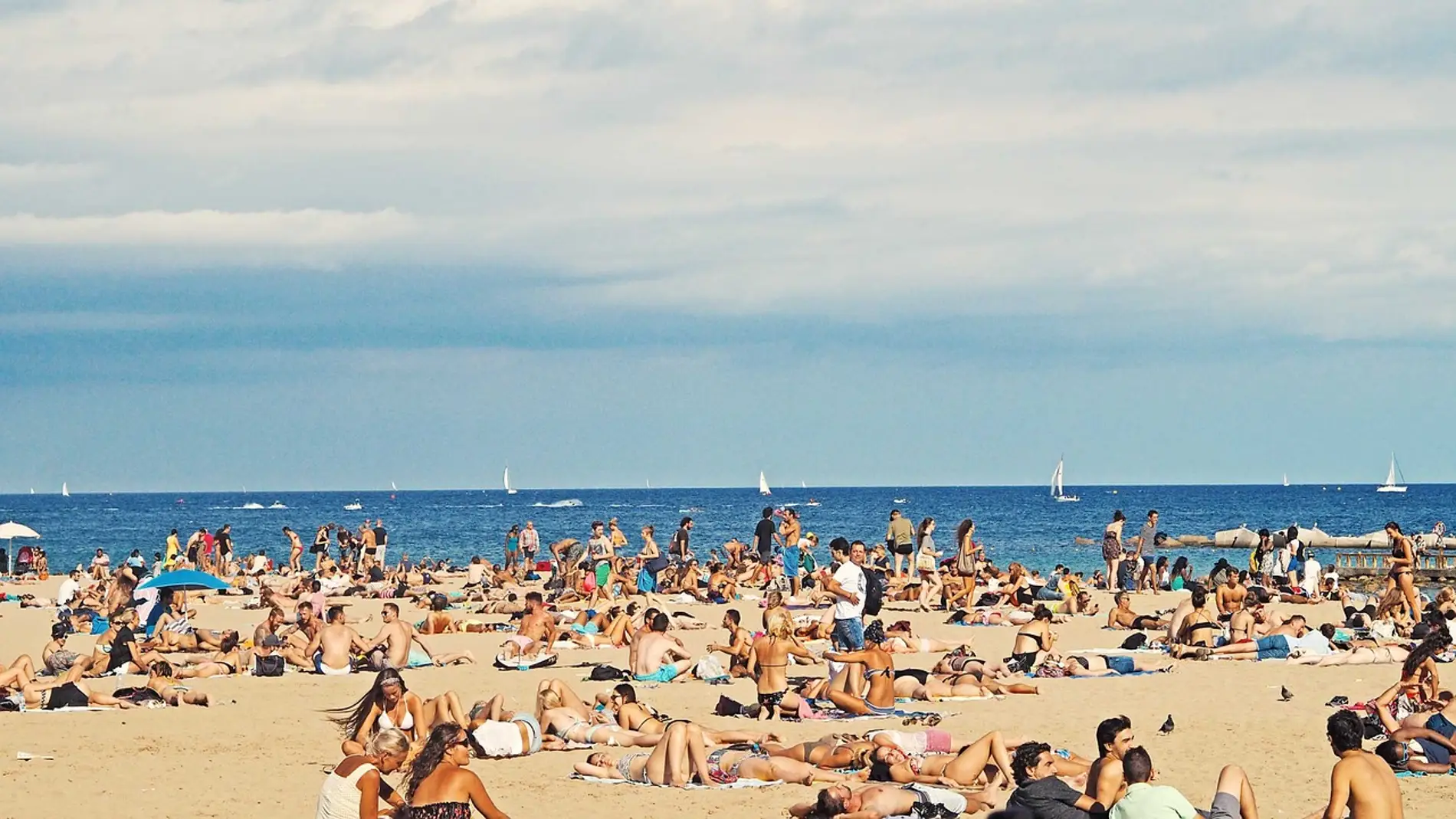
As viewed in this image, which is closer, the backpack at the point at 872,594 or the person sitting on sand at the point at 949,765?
the person sitting on sand at the point at 949,765

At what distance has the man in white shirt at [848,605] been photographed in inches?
630

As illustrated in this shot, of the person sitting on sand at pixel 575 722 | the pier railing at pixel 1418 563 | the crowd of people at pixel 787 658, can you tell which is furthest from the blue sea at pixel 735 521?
the person sitting on sand at pixel 575 722

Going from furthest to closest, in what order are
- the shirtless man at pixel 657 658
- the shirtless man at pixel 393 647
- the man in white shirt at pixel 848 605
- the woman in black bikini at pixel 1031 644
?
the shirtless man at pixel 393 647, the woman in black bikini at pixel 1031 644, the shirtless man at pixel 657 658, the man in white shirt at pixel 848 605

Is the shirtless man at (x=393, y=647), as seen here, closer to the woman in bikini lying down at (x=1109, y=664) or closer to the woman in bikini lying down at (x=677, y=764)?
the woman in bikini lying down at (x=677, y=764)

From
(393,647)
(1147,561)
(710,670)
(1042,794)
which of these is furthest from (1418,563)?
(1042,794)

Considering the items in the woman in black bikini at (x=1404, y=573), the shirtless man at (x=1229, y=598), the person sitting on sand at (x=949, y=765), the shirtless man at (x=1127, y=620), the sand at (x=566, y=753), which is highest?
the woman in black bikini at (x=1404, y=573)

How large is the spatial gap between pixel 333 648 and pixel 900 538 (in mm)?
13116

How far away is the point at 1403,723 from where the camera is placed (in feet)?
38.3

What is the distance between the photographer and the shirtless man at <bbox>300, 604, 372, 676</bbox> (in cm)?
1747

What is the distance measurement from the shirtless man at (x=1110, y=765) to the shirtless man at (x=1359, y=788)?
3.87ft

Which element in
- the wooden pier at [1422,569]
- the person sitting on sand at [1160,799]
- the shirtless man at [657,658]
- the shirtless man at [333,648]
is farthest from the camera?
the wooden pier at [1422,569]

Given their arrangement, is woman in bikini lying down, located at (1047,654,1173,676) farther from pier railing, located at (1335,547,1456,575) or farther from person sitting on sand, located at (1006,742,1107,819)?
pier railing, located at (1335,547,1456,575)

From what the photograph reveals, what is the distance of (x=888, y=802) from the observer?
32.2ft

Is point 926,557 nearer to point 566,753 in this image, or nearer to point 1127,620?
point 1127,620
